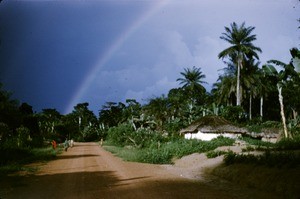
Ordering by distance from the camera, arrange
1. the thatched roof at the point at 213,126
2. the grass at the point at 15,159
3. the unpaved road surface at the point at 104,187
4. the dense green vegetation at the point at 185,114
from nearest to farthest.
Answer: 1. the unpaved road surface at the point at 104,187
2. the grass at the point at 15,159
3. the dense green vegetation at the point at 185,114
4. the thatched roof at the point at 213,126

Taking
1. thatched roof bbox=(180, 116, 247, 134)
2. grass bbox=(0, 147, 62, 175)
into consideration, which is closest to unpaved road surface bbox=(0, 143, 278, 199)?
grass bbox=(0, 147, 62, 175)

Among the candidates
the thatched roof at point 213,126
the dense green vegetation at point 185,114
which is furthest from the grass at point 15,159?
the thatched roof at point 213,126

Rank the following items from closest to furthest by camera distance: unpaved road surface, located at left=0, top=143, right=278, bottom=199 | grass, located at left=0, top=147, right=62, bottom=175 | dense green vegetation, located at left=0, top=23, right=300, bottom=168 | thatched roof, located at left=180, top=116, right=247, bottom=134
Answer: unpaved road surface, located at left=0, top=143, right=278, bottom=199
grass, located at left=0, top=147, right=62, bottom=175
dense green vegetation, located at left=0, top=23, right=300, bottom=168
thatched roof, located at left=180, top=116, right=247, bottom=134

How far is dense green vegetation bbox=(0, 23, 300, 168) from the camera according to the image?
78.1 ft

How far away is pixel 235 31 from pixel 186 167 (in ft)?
115

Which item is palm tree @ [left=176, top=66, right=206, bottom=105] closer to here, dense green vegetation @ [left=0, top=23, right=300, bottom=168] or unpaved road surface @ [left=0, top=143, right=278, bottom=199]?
dense green vegetation @ [left=0, top=23, right=300, bottom=168]

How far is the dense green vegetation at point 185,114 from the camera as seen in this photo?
23.8 meters

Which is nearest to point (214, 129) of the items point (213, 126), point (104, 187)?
point (213, 126)

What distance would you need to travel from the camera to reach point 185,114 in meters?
51.4

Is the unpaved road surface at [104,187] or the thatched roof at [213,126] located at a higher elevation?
the thatched roof at [213,126]

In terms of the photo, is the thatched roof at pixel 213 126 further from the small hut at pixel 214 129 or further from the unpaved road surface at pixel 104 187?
the unpaved road surface at pixel 104 187

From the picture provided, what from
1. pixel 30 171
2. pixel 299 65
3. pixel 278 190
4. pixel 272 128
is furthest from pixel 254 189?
pixel 272 128

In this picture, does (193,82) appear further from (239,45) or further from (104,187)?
(104,187)

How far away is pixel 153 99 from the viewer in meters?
49.8
